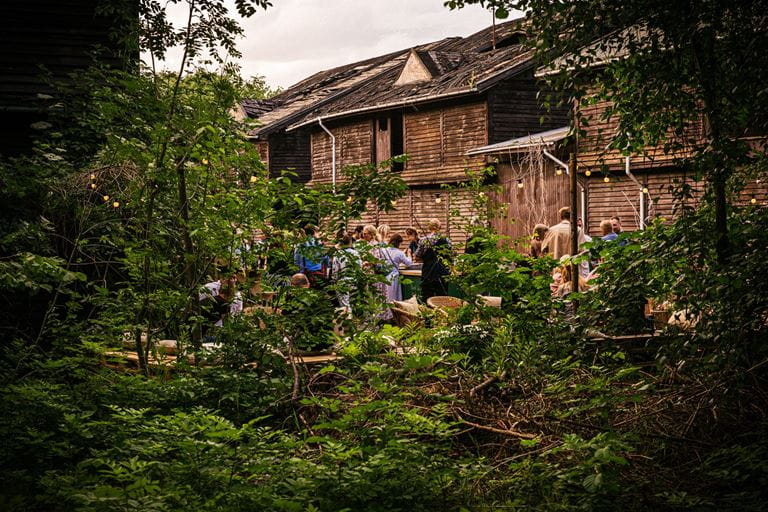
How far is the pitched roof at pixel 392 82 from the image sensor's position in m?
25.7

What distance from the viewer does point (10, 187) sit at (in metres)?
8.27

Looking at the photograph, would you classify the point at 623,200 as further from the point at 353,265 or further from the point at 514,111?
the point at 353,265

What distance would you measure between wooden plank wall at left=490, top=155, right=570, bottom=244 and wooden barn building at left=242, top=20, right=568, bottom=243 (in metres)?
0.04

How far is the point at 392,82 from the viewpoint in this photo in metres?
31.2

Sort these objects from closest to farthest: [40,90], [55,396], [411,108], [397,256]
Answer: [55,396]
[397,256]
[40,90]
[411,108]

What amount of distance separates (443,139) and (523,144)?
557 cm

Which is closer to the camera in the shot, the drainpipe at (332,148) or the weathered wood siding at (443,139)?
the weathered wood siding at (443,139)

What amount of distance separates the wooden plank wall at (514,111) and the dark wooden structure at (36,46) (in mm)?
14558

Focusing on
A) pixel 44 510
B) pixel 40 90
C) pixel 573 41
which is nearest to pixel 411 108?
pixel 40 90

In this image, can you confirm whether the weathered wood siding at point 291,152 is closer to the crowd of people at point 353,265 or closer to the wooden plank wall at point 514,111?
the wooden plank wall at point 514,111

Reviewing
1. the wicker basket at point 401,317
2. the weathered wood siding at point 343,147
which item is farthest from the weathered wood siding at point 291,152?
the wicker basket at point 401,317

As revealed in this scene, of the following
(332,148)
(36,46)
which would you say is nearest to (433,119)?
(332,148)

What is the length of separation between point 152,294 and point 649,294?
3.97 meters

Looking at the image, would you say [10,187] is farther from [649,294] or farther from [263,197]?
[649,294]
